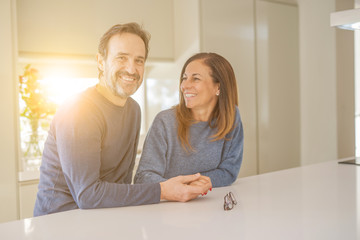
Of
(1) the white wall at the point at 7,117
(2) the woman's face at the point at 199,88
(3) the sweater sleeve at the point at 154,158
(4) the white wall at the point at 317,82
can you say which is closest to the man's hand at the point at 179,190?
(3) the sweater sleeve at the point at 154,158

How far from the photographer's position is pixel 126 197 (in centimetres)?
126

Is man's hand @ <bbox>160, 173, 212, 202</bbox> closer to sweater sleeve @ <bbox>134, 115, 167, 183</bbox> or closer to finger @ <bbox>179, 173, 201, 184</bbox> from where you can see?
finger @ <bbox>179, 173, 201, 184</bbox>

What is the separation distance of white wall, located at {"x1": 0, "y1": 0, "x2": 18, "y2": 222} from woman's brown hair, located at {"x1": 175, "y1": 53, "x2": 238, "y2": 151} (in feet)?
3.91

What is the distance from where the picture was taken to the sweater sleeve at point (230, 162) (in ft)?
5.27

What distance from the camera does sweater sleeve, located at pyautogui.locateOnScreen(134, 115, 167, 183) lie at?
1515mm

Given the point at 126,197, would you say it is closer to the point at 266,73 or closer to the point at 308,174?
the point at 308,174

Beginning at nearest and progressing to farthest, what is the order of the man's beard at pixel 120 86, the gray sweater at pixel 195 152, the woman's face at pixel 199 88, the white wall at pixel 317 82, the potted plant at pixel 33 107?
the man's beard at pixel 120 86 < the gray sweater at pixel 195 152 < the woman's face at pixel 199 88 < the potted plant at pixel 33 107 < the white wall at pixel 317 82

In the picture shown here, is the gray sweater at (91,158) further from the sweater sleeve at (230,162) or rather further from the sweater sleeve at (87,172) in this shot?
the sweater sleeve at (230,162)

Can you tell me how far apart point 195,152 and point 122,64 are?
1.58 feet

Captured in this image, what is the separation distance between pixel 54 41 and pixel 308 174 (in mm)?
1936

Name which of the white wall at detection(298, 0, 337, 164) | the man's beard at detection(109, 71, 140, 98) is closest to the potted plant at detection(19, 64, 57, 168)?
the man's beard at detection(109, 71, 140, 98)

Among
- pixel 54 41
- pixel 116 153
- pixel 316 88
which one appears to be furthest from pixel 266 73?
pixel 116 153

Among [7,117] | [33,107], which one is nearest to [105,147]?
[7,117]

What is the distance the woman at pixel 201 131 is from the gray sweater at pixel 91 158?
11 centimetres
